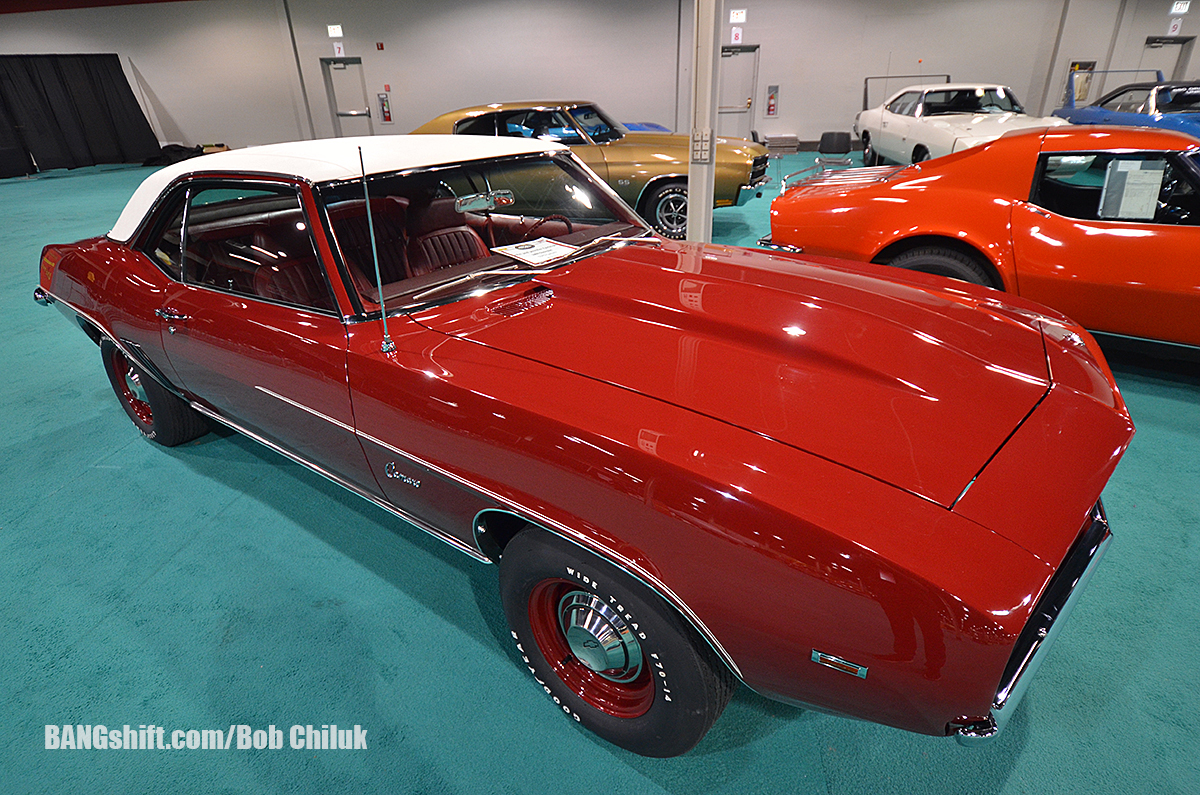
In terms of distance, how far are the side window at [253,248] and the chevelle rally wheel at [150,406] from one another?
2.56ft

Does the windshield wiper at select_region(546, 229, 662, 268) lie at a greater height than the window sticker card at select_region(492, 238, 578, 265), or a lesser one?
lesser

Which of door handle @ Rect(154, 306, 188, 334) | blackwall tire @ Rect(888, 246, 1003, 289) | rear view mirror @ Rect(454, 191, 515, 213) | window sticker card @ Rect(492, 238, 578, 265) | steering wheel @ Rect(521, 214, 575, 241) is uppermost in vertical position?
rear view mirror @ Rect(454, 191, 515, 213)

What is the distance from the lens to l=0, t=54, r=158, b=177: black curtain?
14.2 meters

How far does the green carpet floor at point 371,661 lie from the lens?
63.8 inches

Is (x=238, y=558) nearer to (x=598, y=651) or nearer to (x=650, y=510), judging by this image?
(x=598, y=651)

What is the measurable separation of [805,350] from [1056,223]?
8.57 ft

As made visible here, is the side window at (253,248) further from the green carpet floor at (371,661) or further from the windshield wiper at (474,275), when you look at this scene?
the green carpet floor at (371,661)

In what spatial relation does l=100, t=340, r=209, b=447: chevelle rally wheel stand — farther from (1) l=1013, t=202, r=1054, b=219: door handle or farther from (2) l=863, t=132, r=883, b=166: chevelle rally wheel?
(2) l=863, t=132, r=883, b=166: chevelle rally wheel

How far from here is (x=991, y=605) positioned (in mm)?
1026

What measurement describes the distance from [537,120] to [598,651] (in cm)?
640

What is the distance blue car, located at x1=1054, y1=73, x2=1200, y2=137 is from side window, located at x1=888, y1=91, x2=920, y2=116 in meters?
2.58

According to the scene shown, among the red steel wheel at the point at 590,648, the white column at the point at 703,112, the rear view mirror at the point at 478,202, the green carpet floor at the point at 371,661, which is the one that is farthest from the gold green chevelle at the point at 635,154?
the red steel wheel at the point at 590,648

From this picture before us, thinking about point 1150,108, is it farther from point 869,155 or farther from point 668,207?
point 668,207

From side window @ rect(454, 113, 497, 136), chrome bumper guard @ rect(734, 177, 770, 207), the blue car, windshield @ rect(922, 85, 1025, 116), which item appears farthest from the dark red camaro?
the blue car
